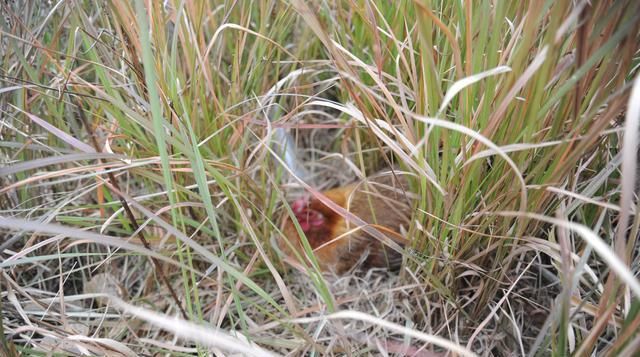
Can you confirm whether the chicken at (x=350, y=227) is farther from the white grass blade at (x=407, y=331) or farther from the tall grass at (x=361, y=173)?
the white grass blade at (x=407, y=331)

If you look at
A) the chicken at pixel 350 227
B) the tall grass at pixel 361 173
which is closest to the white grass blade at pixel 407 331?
the tall grass at pixel 361 173

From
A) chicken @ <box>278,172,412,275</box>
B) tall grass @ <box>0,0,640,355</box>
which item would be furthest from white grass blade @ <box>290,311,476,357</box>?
chicken @ <box>278,172,412,275</box>

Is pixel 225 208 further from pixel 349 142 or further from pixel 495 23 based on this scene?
pixel 495 23

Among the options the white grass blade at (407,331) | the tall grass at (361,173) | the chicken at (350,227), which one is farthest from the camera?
the chicken at (350,227)

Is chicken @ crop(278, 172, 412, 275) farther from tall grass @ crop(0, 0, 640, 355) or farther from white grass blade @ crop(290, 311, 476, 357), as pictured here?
white grass blade @ crop(290, 311, 476, 357)

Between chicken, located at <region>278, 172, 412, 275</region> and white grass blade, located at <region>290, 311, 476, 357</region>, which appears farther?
chicken, located at <region>278, 172, 412, 275</region>

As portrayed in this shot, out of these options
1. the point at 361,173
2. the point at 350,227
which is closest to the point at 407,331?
the point at 361,173

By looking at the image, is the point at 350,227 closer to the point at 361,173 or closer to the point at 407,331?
the point at 361,173
